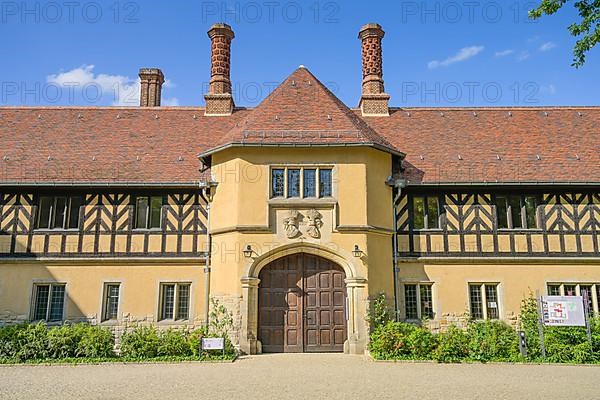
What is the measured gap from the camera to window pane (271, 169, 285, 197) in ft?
44.0

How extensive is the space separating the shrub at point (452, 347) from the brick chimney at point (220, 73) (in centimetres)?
1121

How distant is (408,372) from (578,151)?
10395mm

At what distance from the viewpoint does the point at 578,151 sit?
15.8 meters

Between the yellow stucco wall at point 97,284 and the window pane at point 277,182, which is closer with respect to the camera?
the window pane at point 277,182

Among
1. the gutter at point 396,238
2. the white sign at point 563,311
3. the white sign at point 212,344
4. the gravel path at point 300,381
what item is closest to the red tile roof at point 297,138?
the gutter at point 396,238

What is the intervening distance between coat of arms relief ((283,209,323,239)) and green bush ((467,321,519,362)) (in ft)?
15.2

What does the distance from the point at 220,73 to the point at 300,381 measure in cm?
1299

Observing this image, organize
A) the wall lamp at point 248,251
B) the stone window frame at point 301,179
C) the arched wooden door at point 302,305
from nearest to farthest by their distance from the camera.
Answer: the arched wooden door at point 302,305
the wall lamp at point 248,251
the stone window frame at point 301,179

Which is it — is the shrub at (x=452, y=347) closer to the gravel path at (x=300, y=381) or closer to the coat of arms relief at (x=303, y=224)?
the gravel path at (x=300, y=381)

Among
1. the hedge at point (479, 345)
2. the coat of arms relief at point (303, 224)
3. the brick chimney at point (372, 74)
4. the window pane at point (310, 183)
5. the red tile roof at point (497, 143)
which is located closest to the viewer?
the hedge at point (479, 345)

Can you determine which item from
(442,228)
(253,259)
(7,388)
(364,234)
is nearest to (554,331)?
(442,228)

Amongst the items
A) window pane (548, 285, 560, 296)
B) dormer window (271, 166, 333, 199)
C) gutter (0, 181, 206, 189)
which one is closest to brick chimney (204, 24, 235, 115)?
gutter (0, 181, 206, 189)

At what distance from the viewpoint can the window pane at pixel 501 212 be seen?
14586mm

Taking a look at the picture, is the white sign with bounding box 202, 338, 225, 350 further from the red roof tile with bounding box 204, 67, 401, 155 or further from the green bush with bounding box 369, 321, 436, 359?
the red roof tile with bounding box 204, 67, 401, 155
